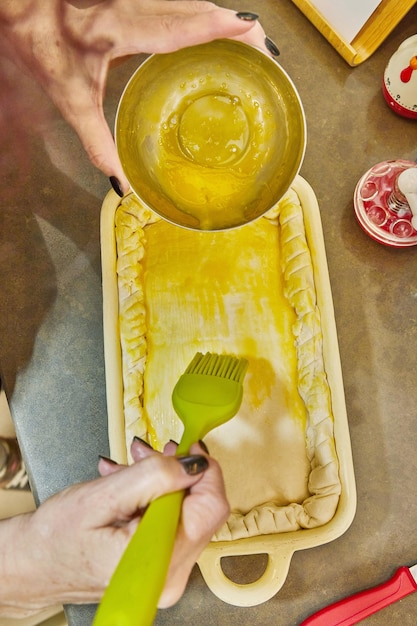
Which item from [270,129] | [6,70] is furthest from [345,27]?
[6,70]

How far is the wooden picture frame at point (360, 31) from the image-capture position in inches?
39.7

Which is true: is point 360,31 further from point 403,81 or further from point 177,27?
point 177,27

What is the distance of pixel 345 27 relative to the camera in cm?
107

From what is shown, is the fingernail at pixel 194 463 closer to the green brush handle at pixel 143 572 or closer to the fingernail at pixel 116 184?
the green brush handle at pixel 143 572

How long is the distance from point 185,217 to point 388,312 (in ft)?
1.53

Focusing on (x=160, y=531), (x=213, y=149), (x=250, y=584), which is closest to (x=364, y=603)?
(x=250, y=584)

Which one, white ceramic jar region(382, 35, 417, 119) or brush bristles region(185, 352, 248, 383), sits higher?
white ceramic jar region(382, 35, 417, 119)

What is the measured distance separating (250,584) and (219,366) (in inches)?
15.7

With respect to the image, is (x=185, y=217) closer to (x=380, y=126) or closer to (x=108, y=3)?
(x=108, y=3)

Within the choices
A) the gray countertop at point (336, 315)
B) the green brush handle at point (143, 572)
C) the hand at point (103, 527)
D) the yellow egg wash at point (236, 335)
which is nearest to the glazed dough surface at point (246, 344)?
the yellow egg wash at point (236, 335)

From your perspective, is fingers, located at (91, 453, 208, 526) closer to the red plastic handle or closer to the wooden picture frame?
the red plastic handle

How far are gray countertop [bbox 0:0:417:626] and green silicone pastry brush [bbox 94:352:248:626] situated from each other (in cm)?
29

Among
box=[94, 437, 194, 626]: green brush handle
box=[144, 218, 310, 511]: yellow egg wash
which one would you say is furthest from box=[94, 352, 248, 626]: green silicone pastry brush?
box=[144, 218, 310, 511]: yellow egg wash

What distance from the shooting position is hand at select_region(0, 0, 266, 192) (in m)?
0.83
